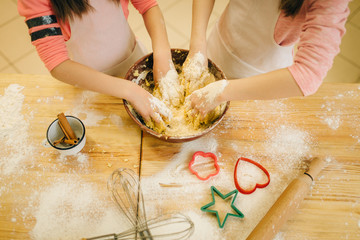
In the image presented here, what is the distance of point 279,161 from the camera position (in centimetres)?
74

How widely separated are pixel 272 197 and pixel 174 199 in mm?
286

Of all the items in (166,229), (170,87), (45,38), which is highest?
(45,38)

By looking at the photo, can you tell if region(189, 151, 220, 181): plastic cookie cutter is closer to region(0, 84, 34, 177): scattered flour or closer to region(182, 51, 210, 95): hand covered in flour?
region(182, 51, 210, 95): hand covered in flour

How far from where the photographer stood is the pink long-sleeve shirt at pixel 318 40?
1.97ft

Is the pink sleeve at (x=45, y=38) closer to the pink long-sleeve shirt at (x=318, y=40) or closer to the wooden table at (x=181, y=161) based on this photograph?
the wooden table at (x=181, y=161)

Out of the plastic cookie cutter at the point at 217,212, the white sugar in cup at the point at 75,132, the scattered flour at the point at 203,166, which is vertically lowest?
the plastic cookie cutter at the point at 217,212

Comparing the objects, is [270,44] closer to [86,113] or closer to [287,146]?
[287,146]

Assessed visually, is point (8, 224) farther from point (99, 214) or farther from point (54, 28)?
point (54, 28)

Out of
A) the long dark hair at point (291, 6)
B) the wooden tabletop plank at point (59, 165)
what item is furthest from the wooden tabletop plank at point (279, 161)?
the long dark hair at point (291, 6)

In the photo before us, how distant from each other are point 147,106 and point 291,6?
0.52 metres

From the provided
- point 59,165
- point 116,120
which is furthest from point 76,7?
point 59,165

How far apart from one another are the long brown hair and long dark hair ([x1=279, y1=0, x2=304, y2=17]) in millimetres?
612

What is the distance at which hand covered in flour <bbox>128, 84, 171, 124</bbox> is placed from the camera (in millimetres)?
695

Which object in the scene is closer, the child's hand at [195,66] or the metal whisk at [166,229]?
the metal whisk at [166,229]
